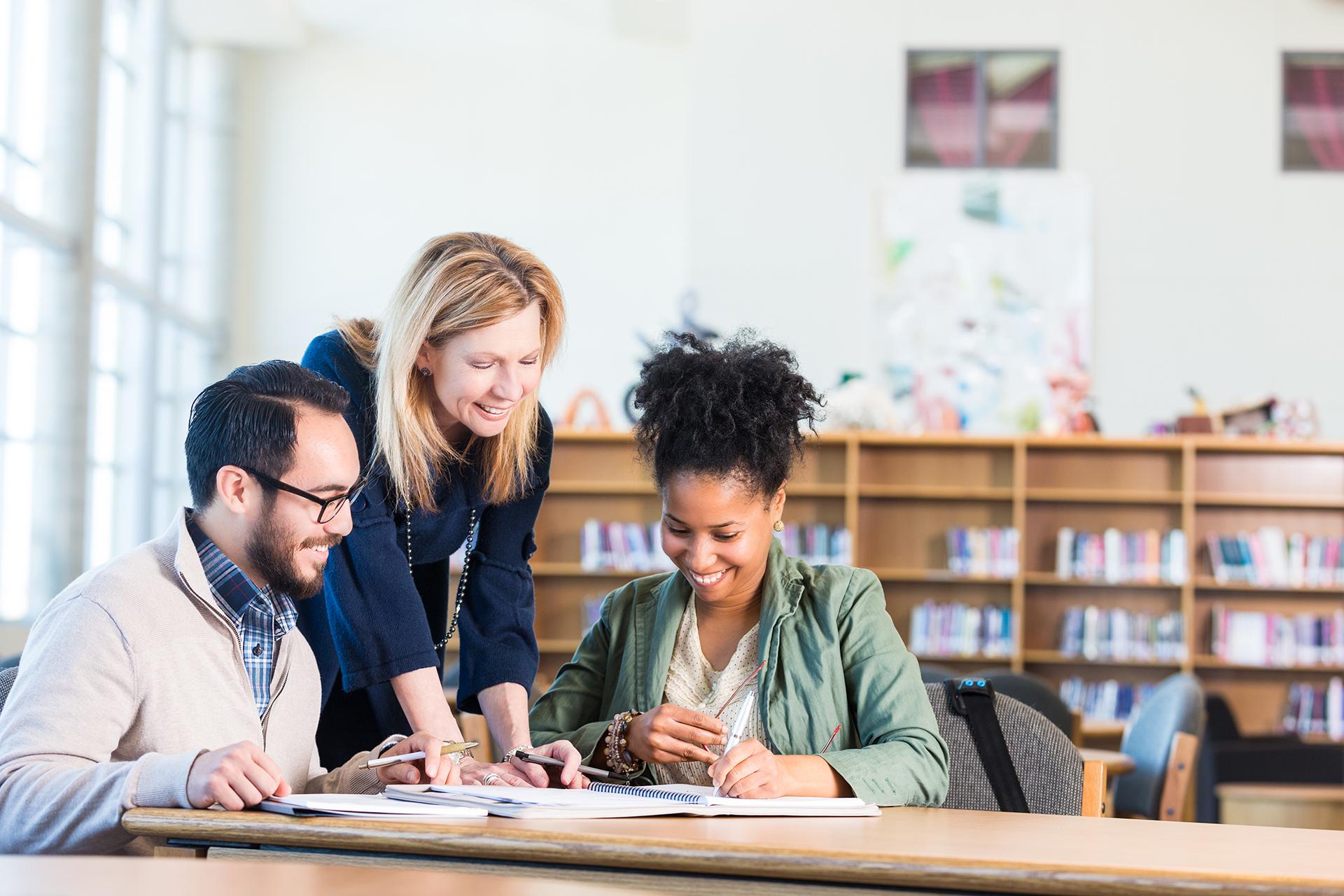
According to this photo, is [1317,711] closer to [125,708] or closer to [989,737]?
[989,737]

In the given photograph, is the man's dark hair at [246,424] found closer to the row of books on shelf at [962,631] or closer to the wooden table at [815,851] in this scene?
the wooden table at [815,851]

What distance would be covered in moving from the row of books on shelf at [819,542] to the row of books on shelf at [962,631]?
0.53 metres

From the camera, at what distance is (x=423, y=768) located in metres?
1.69

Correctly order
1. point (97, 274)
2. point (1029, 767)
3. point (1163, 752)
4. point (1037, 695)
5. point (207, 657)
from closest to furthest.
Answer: point (207, 657) < point (1029, 767) < point (1037, 695) < point (1163, 752) < point (97, 274)

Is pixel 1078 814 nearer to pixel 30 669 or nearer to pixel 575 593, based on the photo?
pixel 30 669

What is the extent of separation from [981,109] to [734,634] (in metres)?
6.96

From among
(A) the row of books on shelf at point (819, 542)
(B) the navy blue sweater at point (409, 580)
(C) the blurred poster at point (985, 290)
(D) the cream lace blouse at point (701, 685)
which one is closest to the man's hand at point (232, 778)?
(B) the navy blue sweater at point (409, 580)

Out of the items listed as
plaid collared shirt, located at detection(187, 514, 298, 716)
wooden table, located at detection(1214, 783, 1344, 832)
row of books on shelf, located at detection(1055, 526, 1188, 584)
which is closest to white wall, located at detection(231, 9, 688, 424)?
row of books on shelf, located at detection(1055, 526, 1188, 584)

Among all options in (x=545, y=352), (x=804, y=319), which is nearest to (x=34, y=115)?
(x=804, y=319)

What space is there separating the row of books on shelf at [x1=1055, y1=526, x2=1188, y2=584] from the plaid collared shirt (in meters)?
5.64

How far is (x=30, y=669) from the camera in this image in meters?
1.49

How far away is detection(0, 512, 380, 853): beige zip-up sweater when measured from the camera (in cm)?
139

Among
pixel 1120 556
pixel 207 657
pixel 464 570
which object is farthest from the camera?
pixel 1120 556

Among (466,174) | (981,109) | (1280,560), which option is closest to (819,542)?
(1280,560)
